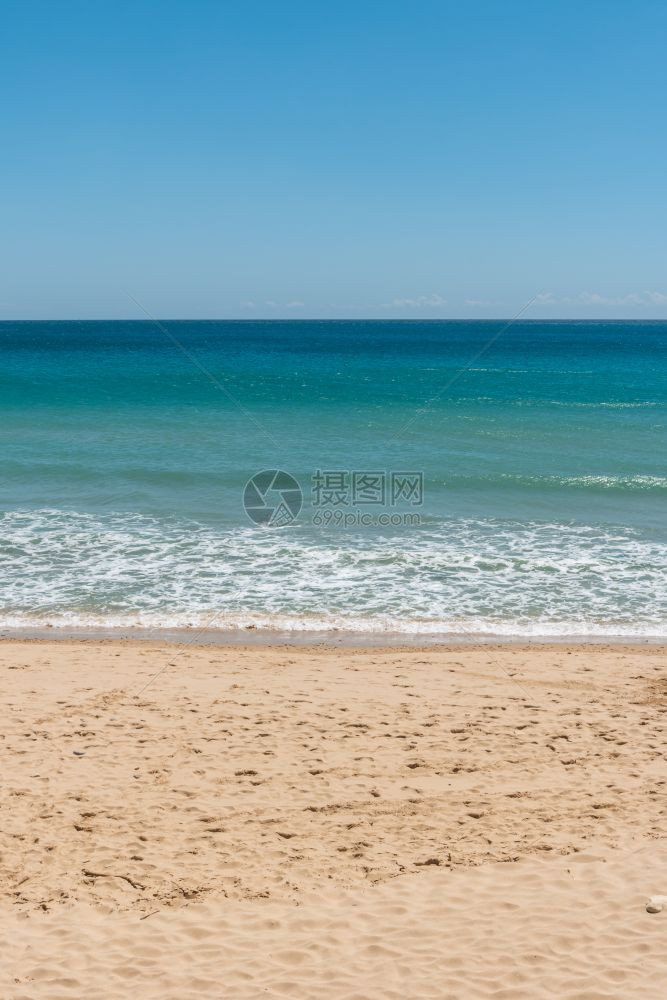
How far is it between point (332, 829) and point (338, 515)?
1084cm

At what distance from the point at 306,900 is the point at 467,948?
3.85 feet

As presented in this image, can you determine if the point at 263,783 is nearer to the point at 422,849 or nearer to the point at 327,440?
the point at 422,849

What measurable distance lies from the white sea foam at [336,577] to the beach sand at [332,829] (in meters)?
1.66

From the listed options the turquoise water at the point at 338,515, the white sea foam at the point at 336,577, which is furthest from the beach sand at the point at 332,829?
the turquoise water at the point at 338,515

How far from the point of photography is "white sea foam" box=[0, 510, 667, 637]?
1149cm

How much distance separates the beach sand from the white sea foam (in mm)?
1661

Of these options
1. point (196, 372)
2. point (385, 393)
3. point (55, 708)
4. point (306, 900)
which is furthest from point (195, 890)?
point (196, 372)

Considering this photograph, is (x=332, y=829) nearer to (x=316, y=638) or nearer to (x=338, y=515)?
(x=316, y=638)

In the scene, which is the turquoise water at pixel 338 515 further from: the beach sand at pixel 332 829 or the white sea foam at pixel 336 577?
the beach sand at pixel 332 829

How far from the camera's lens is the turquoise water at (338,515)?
1188 centimetres

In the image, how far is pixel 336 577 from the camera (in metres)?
13.0

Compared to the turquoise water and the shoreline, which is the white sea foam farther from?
the shoreline

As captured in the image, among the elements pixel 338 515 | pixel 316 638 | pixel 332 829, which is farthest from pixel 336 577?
pixel 332 829

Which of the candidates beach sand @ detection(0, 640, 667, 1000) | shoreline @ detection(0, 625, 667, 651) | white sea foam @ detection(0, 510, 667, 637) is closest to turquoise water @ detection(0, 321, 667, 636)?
white sea foam @ detection(0, 510, 667, 637)
